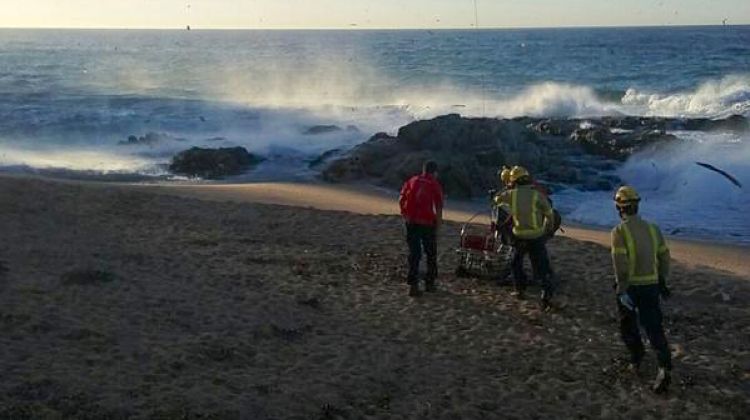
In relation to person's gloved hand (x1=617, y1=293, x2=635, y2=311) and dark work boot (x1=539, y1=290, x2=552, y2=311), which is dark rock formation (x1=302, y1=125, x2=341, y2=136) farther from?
person's gloved hand (x1=617, y1=293, x2=635, y2=311)

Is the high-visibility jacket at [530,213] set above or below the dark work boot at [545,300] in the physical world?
above

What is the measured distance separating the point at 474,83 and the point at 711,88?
14416 millimetres

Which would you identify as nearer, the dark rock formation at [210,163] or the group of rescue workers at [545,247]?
the group of rescue workers at [545,247]

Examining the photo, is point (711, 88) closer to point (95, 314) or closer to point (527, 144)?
point (527, 144)

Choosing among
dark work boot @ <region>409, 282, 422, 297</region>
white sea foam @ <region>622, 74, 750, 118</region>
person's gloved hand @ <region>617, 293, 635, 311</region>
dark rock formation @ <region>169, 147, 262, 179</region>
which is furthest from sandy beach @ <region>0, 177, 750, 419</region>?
white sea foam @ <region>622, 74, 750, 118</region>

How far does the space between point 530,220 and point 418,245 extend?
1.49m

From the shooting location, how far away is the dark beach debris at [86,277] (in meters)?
10.1

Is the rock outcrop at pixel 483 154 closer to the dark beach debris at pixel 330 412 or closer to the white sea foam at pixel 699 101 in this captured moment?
the white sea foam at pixel 699 101

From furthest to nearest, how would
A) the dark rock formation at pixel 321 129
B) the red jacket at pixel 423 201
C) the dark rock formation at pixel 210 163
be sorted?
the dark rock formation at pixel 321 129
the dark rock formation at pixel 210 163
the red jacket at pixel 423 201

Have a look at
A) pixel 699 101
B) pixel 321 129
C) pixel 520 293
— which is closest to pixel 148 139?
pixel 321 129

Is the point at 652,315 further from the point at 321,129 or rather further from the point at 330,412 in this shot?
the point at 321,129

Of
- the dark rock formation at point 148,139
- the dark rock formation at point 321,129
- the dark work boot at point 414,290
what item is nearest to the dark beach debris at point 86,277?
the dark work boot at point 414,290

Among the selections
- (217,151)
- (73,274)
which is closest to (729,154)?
(217,151)

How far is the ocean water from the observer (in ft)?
72.8
